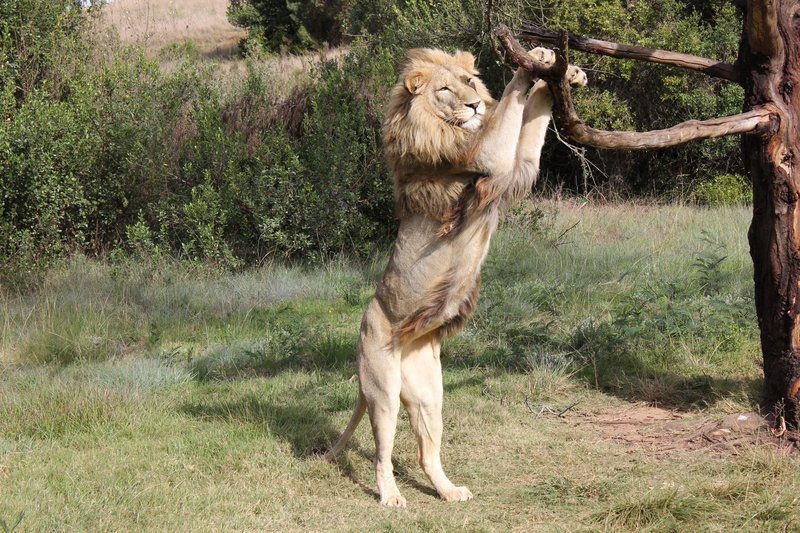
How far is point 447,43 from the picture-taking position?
14.6 metres

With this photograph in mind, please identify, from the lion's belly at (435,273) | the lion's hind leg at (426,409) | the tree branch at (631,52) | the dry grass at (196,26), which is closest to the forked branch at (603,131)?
the tree branch at (631,52)

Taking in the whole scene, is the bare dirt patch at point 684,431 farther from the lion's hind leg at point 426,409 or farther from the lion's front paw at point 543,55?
the lion's front paw at point 543,55

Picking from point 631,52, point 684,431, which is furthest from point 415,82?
point 684,431

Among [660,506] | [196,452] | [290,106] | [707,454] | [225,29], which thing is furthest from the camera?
[225,29]

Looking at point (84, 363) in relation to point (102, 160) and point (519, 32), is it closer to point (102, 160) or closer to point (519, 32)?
point (519, 32)

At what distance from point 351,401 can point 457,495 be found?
1912 millimetres

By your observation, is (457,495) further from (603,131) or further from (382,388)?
(603,131)

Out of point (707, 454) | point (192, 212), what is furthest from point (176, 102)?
point (707, 454)

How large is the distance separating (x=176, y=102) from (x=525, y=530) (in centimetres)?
1045

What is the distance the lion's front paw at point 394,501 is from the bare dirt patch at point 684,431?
67.0 inches

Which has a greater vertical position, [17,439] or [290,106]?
[290,106]

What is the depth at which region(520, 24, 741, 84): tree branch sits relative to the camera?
16.5 feet

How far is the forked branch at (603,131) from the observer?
4230 millimetres

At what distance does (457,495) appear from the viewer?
16.7 feet
